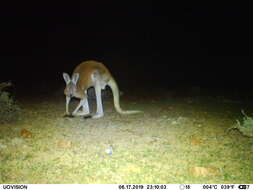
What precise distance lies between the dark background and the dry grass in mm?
13587

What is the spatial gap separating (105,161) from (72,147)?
0.81m

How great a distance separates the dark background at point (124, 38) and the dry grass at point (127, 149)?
1359 cm

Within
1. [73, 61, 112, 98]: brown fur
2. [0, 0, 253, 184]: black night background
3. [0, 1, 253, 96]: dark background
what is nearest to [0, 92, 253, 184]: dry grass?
[0, 0, 253, 184]: black night background

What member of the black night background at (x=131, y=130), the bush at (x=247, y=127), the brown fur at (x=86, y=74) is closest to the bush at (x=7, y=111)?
the black night background at (x=131, y=130)

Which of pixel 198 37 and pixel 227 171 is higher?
pixel 198 37

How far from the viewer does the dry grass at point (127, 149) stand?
12.8 ft

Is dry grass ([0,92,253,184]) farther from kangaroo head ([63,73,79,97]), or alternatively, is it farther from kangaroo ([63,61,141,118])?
kangaroo head ([63,73,79,97])

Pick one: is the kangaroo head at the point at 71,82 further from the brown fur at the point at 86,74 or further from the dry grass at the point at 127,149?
the dry grass at the point at 127,149

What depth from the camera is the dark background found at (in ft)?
76.8

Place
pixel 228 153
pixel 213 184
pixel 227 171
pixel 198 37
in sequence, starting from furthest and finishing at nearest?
pixel 198 37 → pixel 228 153 → pixel 227 171 → pixel 213 184

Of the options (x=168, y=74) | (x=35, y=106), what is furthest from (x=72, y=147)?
(x=168, y=74)

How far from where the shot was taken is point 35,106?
28.1 ft

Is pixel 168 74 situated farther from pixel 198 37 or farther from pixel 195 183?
pixel 195 183

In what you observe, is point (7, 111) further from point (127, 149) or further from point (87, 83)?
point (127, 149)
